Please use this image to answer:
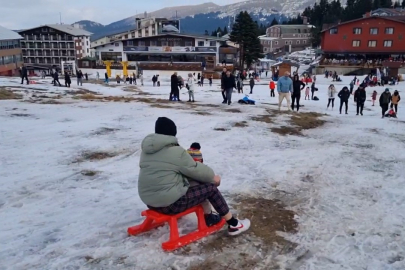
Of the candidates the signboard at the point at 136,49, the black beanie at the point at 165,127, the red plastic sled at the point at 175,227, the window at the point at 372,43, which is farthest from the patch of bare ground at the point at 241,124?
the window at the point at 372,43

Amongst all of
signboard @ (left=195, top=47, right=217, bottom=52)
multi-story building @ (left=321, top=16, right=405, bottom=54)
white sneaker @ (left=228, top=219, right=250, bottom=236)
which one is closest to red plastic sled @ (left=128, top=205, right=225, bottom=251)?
white sneaker @ (left=228, top=219, right=250, bottom=236)

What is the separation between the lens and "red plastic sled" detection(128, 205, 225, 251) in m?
3.90

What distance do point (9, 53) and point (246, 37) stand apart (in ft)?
135

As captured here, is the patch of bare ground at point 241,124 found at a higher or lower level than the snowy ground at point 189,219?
higher

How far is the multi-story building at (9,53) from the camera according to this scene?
5938 cm

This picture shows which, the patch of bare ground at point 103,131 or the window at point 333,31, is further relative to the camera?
the window at point 333,31

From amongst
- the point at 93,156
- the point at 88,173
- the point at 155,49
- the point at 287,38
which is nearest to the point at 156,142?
the point at 88,173

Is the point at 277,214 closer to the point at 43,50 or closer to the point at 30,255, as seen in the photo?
the point at 30,255

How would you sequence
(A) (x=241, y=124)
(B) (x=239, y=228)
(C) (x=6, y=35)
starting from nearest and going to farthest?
(B) (x=239, y=228) → (A) (x=241, y=124) → (C) (x=6, y=35)

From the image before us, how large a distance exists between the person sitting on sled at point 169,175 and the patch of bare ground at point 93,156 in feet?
13.2

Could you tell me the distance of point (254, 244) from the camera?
4.13 metres

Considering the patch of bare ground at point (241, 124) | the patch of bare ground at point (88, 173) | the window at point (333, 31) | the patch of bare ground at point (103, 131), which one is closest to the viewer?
the patch of bare ground at point (88, 173)

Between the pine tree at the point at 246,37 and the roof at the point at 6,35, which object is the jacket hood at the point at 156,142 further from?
the roof at the point at 6,35

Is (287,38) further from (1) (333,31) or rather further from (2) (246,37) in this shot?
(2) (246,37)
